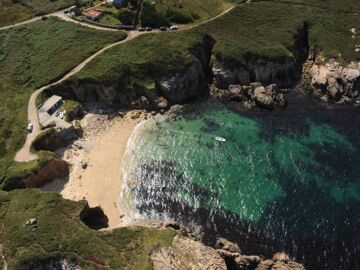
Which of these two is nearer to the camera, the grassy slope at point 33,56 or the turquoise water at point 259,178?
the turquoise water at point 259,178

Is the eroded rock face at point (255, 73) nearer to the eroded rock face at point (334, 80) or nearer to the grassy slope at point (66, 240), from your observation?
the eroded rock face at point (334, 80)

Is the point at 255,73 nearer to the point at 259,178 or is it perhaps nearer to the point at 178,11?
the point at 178,11

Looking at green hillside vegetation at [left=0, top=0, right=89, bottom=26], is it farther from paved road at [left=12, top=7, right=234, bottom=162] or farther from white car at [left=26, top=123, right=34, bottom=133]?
white car at [left=26, top=123, right=34, bottom=133]

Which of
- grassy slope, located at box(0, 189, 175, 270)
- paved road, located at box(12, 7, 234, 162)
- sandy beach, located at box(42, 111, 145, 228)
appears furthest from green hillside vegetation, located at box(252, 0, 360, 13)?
grassy slope, located at box(0, 189, 175, 270)

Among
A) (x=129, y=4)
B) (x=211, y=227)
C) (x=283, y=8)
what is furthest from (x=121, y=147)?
(x=283, y=8)

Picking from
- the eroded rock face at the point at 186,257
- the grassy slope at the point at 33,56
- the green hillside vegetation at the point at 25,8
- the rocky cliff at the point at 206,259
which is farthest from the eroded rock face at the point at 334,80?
the green hillside vegetation at the point at 25,8
